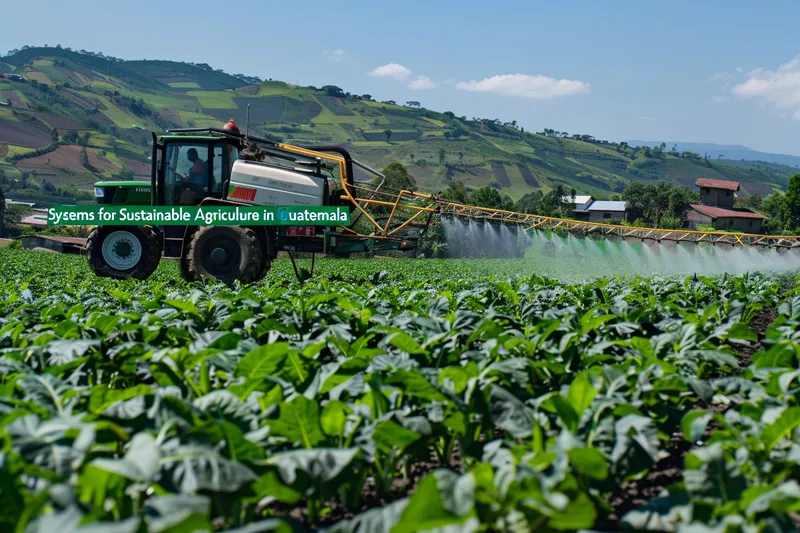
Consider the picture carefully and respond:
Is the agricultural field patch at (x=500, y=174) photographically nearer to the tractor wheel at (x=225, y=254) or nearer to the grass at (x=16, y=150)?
the grass at (x=16, y=150)

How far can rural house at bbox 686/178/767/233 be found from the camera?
103125mm

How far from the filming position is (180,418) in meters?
2.38

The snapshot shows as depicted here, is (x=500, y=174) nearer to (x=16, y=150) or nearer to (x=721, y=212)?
(x=721, y=212)

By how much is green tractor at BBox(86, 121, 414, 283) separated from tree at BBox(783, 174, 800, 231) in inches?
3698

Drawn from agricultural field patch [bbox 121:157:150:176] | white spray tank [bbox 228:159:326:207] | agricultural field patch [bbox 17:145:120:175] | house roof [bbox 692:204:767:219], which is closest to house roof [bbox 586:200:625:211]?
house roof [bbox 692:204:767:219]

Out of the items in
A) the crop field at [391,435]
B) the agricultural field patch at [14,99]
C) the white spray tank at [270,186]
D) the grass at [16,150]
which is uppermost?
the agricultural field patch at [14,99]

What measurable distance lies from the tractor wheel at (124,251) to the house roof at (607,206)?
123 meters

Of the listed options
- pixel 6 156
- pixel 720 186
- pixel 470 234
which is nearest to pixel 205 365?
pixel 470 234

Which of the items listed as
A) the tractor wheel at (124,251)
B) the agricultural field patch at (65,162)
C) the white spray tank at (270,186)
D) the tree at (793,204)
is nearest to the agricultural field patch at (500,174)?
the tree at (793,204)

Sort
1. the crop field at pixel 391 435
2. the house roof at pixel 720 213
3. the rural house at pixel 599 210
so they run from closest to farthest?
1. the crop field at pixel 391 435
2. the house roof at pixel 720 213
3. the rural house at pixel 599 210

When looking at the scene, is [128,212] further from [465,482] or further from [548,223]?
[465,482]

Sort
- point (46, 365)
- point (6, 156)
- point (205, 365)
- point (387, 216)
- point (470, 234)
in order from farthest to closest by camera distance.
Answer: point (6, 156), point (470, 234), point (387, 216), point (46, 365), point (205, 365)

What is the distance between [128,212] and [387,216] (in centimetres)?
474

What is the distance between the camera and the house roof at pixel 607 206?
130 metres
